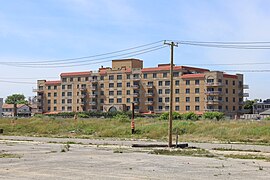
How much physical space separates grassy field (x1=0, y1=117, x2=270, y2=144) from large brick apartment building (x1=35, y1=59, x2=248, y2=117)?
49.1 metres

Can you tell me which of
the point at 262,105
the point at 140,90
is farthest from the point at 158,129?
the point at 262,105

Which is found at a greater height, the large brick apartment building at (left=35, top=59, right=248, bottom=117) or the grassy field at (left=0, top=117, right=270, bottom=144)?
the large brick apartment building at (left=35, top=59, right=248, bottom=117)

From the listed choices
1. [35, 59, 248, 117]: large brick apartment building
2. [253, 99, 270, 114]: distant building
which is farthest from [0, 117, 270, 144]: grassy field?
[253, 99, 270, 114]: distant building

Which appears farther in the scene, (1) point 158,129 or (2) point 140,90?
(2) point 140,90

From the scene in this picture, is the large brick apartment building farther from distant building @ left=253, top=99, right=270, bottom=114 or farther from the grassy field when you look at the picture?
the grassy field

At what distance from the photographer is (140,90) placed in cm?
12125

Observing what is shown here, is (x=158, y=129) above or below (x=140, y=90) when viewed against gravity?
below

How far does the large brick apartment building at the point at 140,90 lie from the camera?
4385 inches

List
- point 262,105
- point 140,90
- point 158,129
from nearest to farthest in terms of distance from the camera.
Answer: point 158,129, point 140,90, point 262,105

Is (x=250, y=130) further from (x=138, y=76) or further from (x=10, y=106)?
(x=10, y=106)

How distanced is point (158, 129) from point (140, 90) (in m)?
68.5

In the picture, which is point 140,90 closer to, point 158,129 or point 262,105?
point 262,105

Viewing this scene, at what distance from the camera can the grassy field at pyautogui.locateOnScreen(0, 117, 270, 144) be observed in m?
45.7

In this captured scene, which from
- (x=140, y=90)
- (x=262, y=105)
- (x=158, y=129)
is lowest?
(x=158, y=129)
